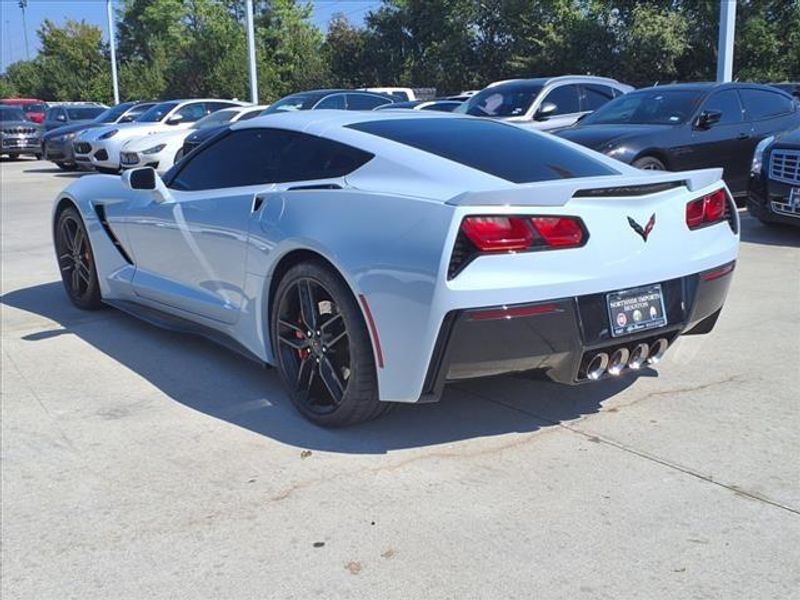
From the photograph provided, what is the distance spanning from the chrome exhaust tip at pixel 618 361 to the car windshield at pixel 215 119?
14.1 m

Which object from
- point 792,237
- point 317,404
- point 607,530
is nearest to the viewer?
point 607,530

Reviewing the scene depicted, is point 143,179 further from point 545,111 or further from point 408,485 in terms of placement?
point 545,111

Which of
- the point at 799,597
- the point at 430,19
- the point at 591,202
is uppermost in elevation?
the point at 430,19

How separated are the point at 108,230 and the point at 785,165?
602cm

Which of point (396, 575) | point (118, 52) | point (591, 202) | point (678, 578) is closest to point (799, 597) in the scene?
point (678, 578)

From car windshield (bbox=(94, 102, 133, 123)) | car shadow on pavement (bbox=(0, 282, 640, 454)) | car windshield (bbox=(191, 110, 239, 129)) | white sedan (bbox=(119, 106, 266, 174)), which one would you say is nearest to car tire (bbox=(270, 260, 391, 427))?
car shadow on pavement (bbox=(0, 282, 640, 454))

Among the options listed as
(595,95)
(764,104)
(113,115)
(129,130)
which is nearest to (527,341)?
(764,104)

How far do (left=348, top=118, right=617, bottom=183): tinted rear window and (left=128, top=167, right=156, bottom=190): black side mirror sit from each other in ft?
4.89

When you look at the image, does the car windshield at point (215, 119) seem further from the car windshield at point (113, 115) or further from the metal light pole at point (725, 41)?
the metal light pole at point (725, 41)

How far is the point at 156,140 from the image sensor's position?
16.0 metres

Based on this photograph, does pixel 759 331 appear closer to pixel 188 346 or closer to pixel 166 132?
pixel 188 346

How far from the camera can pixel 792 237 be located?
8633mm

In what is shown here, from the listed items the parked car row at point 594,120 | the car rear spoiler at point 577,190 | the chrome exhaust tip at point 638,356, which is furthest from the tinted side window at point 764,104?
the chrome exhaust tip at point 638,356

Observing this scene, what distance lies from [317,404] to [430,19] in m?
42.0
